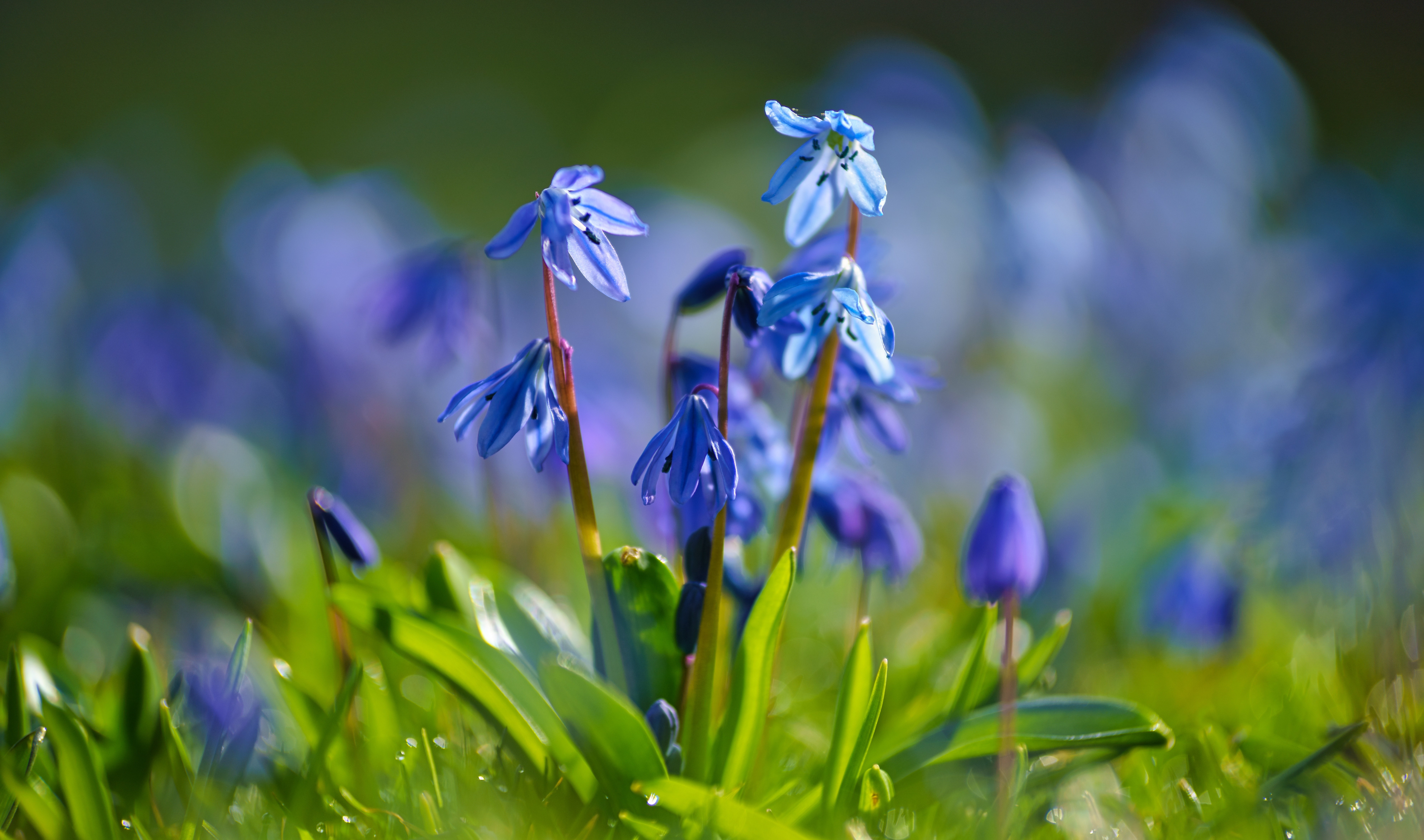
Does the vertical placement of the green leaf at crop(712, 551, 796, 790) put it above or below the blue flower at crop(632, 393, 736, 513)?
below

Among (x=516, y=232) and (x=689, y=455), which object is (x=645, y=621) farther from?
(x=516, y=232)

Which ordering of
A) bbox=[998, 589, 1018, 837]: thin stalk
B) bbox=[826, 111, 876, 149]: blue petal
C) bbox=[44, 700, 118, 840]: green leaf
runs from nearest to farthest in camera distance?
bbox=[826, 111, 876, 149]: blue petal, bbox=[44, 700, 118, 840]: green leaf, bbox=[998, 589, 1018, 837]: thin stalk

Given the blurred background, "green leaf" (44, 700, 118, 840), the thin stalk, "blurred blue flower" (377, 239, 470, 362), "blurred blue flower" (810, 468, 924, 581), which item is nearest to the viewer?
"green leaf" (44, 700, 118, 840)

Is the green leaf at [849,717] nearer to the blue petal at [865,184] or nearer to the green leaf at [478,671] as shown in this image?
the green leaf at [478,671]

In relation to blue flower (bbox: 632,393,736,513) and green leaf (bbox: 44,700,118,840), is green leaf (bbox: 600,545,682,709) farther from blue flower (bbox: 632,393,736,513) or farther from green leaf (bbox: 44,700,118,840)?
green leaf (bbox: 44,700,118,840)

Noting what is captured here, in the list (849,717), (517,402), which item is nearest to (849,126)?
(517,402)

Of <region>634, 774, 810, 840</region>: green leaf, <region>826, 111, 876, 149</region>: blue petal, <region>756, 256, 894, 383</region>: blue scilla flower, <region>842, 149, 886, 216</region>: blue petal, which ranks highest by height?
<region>826, 111, 876, 149</region>: blue petal

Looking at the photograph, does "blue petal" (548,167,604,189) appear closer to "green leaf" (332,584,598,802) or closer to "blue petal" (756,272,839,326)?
"blue petal" (756,272,839,326)

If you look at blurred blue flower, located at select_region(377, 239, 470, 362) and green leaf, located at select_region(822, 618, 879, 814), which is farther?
blurred blue flower, located at select_region(377, 239, 470, 362)

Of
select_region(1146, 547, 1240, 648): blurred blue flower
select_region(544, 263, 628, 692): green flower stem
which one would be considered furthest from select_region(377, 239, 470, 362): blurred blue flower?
select_region(1146, 547, 1240, 648): blurred blue flower
